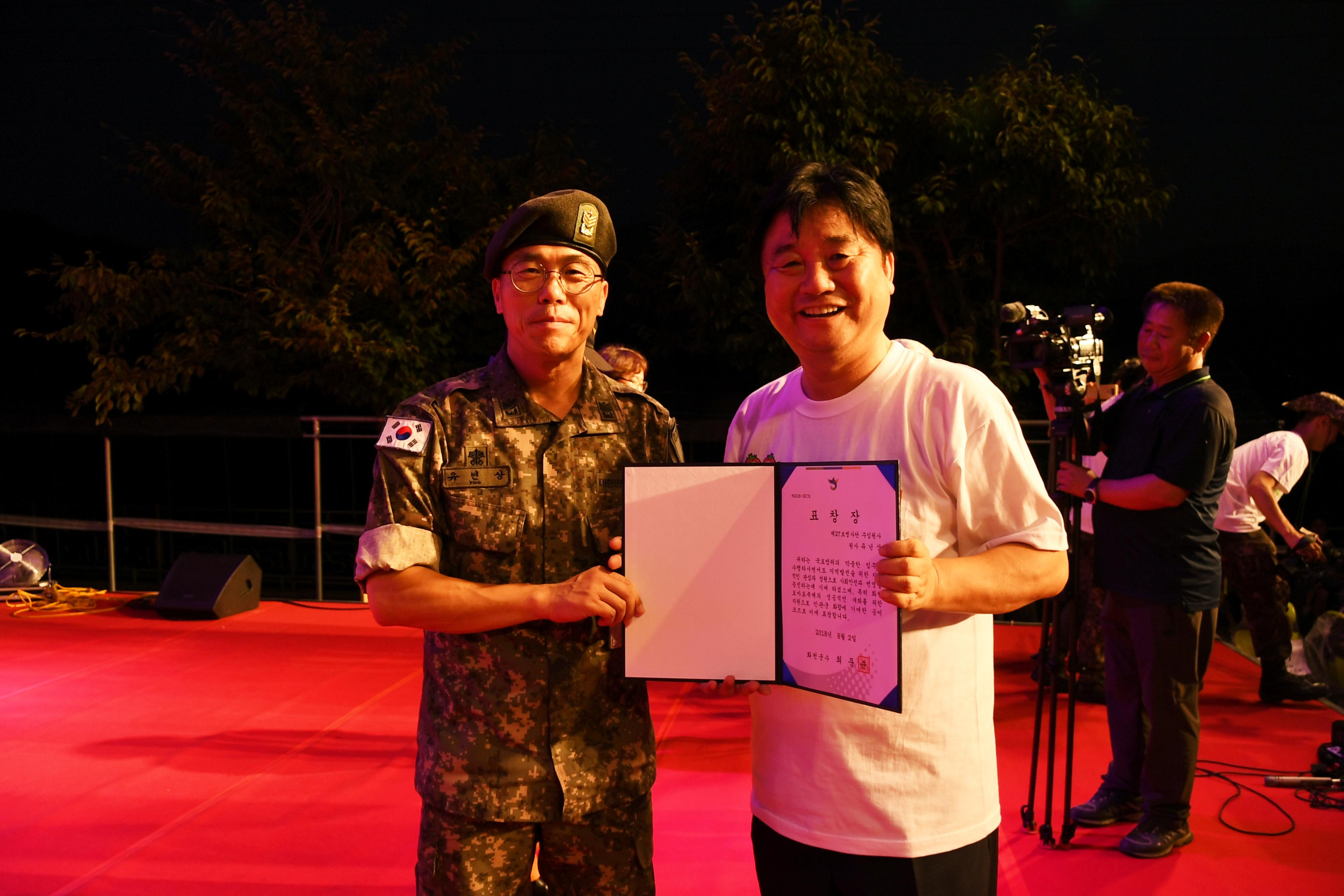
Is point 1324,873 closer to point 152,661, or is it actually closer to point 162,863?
point 162,863

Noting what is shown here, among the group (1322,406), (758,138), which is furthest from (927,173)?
(1322,406)

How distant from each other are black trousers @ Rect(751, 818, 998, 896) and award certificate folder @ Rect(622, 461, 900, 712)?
30 centimetres

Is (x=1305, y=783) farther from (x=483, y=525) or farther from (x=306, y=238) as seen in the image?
(x=306, y=238)

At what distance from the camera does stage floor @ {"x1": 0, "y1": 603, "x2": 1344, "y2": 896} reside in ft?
10.1

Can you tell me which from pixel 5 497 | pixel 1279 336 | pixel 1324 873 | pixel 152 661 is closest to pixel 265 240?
pixel 152 661

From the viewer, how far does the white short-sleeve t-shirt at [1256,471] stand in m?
4.64

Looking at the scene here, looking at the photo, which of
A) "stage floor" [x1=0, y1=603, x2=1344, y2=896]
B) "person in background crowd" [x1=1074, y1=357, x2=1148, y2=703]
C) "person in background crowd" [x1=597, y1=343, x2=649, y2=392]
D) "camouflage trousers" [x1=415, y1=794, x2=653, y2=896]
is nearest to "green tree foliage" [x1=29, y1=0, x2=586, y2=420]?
"stage floor" [x1=0, y1=603, x2=1344, y2=896]

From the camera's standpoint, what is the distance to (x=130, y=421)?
9094 mm

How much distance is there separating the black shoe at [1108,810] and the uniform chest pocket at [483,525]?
2.85 meters

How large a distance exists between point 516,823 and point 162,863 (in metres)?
2.31

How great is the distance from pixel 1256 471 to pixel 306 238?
998 centimetres

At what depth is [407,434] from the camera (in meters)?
1.65

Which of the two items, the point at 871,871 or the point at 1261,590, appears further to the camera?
the point at 1261,590

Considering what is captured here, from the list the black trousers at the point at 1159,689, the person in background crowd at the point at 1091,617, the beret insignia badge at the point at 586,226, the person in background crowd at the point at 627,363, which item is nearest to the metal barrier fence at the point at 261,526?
the person in background crowd at the point at 1091,617
